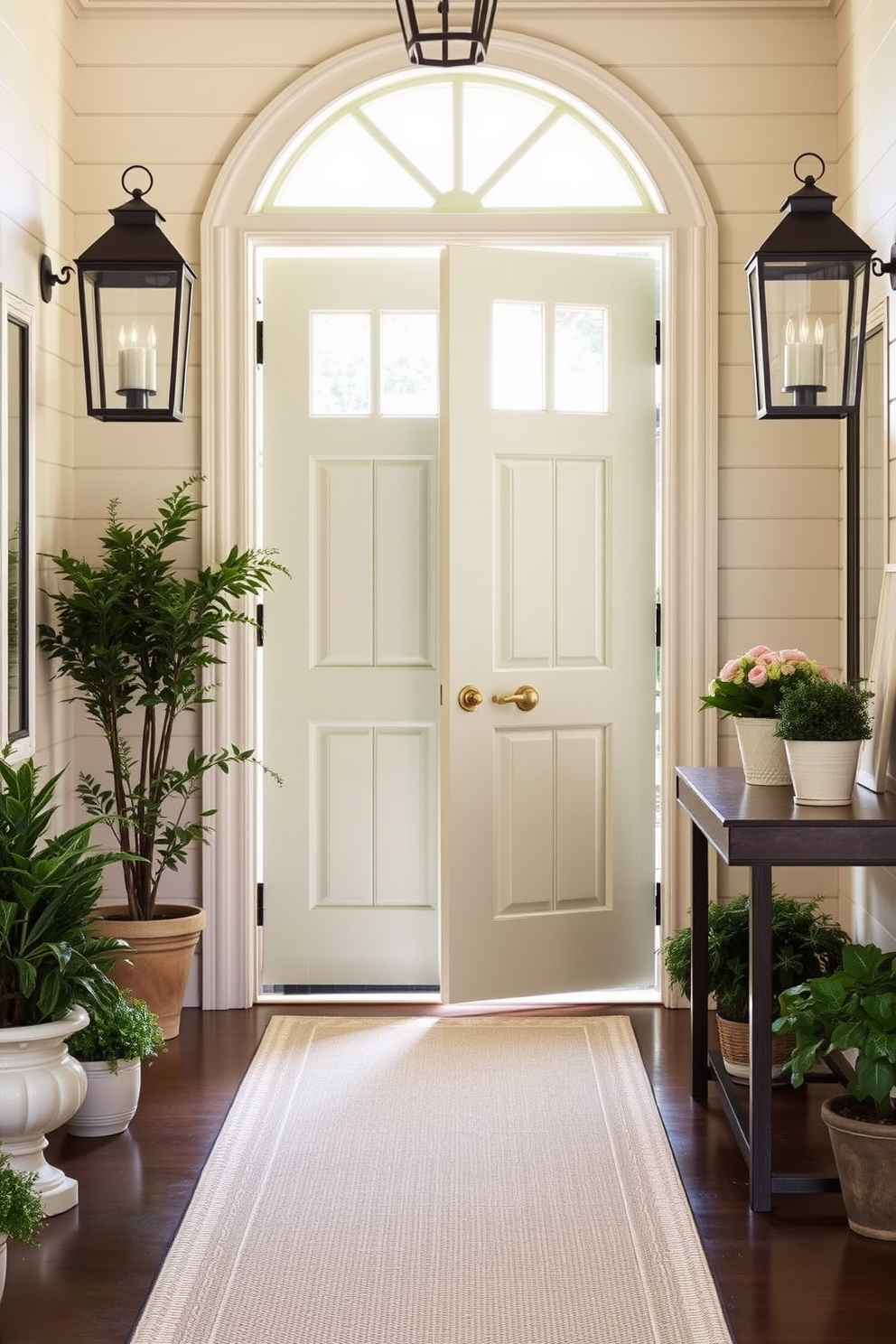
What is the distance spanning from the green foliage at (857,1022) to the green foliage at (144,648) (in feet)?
6.29

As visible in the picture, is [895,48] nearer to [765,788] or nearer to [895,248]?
[895,248]

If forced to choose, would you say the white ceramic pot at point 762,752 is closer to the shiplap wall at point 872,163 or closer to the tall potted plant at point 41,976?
the shiplap wall at point 872,163

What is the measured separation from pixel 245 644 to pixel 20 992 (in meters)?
1.73

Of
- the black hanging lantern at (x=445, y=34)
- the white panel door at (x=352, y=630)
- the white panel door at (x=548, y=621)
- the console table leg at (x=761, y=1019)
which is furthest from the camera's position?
the white panel door at (x=352, y=630)

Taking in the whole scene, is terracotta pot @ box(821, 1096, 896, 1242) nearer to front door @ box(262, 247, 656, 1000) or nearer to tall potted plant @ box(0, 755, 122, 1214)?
tall potted plant @ box(0, 755, 122, 1214)

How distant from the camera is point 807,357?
10.8ft

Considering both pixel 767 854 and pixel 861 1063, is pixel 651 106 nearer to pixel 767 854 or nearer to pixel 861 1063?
pixel 767 854

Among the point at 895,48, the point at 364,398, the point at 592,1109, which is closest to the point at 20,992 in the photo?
the point at 592,1109

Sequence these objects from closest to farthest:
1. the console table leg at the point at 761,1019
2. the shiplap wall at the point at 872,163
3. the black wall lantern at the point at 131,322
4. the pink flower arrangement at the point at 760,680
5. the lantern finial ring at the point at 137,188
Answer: the console table leg at the point at 761,1019 → the pink flower arrangement at the point at 760,680 → the shiplap wall at the point at 872,163 → the black wall lantern at the point at 131,322 → the lantern finial ring at the point at 137,188

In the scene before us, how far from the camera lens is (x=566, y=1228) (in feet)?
9.19

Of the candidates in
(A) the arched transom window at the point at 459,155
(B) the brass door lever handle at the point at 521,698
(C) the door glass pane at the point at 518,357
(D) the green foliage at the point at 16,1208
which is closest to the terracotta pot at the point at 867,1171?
(D) the green foliage at the point at 16,1208

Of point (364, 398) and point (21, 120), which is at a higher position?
point (21, 120)

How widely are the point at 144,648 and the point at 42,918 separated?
52.4 inches

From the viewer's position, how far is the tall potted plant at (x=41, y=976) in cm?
278
